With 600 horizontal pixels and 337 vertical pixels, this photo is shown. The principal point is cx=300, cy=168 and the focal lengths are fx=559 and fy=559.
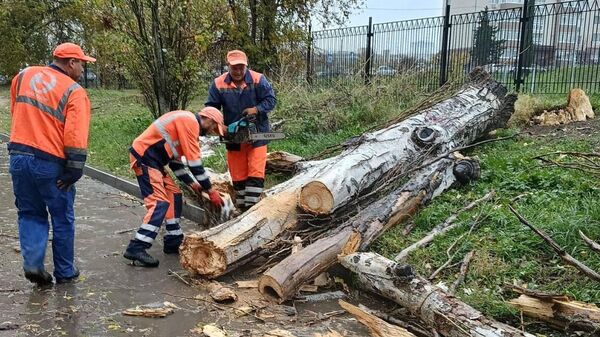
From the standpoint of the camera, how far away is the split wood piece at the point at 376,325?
3.47 m

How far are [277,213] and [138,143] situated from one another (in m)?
1.41

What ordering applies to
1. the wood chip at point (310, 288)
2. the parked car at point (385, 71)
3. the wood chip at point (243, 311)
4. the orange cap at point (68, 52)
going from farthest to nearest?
the parked car at point (385, 71) < the wood chip at point (310, 288) < the orange cap at point (68, 52) < the wood chip at point (243, 311)

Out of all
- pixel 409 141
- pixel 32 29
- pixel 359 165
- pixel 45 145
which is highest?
pixel 32 29

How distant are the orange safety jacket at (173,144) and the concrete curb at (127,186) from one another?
1459 mm

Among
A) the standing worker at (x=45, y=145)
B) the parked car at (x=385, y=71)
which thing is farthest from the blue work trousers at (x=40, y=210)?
the parked car at (x=385, y=71)

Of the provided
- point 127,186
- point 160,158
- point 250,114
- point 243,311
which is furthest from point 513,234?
point 127,186

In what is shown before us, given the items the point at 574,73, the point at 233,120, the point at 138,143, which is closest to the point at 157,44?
the point at 233,120

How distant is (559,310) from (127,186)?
247 inches

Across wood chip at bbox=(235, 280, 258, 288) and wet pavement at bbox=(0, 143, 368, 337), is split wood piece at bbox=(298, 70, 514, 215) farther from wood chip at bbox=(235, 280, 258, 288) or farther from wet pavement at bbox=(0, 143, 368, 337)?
wet pavement at bbox=(0, 143, 368, 337)

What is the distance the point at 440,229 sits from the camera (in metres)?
4.94

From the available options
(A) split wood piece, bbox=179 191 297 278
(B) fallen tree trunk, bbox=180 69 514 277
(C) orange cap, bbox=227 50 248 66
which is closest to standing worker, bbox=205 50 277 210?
(C) orange cap, bbox=227 50 248 66

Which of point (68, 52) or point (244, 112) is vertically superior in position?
point (68, 52)

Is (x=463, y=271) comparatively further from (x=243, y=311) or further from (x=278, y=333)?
(x=243, y=311)

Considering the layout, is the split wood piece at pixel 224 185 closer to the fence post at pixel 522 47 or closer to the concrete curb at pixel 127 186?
the concrete curb at pixel 127 186
